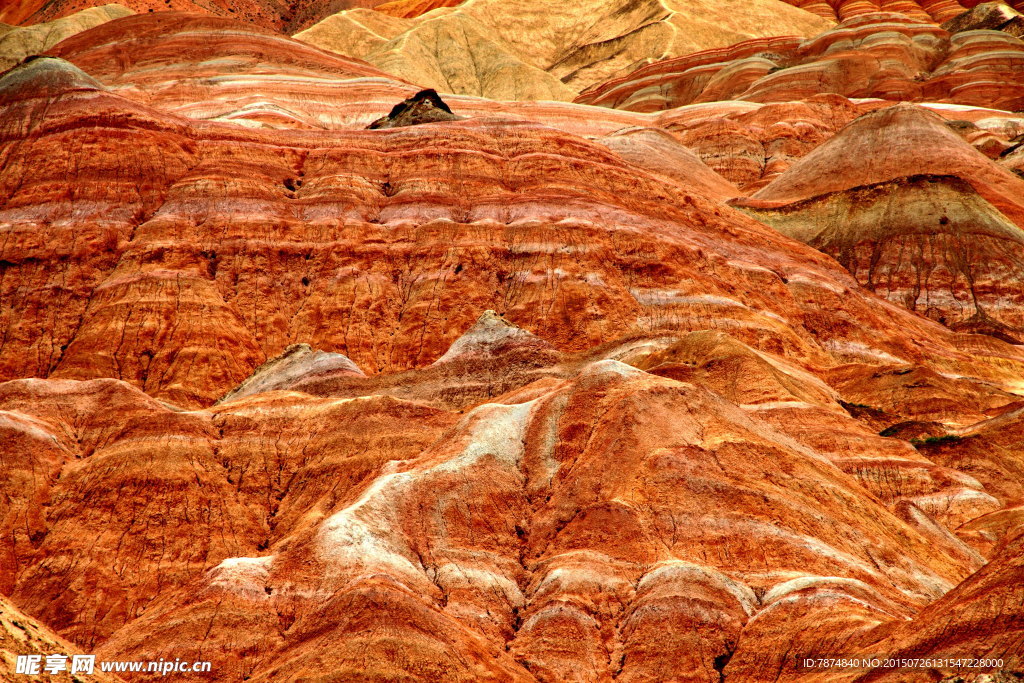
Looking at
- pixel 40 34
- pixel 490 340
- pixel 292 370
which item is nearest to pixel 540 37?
pixel 40 34

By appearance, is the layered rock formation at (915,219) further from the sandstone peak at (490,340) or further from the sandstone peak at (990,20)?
the sandstone peak at (990,20)

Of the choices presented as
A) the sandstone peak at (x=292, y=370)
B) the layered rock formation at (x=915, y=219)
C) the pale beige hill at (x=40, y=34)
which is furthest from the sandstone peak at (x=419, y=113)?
the pale beige hill at (x=40, y=34)

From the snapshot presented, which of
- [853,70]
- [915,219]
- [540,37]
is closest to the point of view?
[915,219]

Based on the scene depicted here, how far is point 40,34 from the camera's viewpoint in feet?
447

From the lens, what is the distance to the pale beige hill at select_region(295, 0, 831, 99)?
151625 millimetres

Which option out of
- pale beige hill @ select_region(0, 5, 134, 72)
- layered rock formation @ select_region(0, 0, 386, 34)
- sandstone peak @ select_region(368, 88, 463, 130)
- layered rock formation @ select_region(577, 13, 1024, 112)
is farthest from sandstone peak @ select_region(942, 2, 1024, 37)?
pale beige hill @ select_region(0, 5, 134, 72)

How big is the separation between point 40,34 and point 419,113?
248 ft

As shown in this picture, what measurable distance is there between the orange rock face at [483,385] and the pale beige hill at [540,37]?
1835 inches

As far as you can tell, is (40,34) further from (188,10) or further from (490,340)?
(490,340)

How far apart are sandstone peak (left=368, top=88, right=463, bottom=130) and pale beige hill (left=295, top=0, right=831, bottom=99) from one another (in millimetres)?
60365

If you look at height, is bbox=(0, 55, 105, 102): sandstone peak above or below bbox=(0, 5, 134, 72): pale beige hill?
above

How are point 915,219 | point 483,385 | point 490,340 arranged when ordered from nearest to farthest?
point 483,385 < point 490,340 < point 915,219

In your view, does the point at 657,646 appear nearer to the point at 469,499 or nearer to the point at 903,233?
the point at 469,499

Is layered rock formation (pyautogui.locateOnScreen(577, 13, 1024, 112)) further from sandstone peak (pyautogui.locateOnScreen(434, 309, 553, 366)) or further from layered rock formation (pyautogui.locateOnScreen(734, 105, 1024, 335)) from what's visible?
sandstone peak (pyautogui.locateOnScreen(434, 309, 553, 366))
